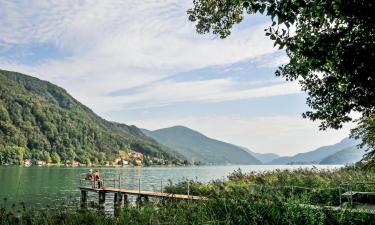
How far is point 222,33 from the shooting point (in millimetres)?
11789

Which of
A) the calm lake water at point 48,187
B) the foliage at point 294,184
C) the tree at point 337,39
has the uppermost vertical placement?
the tree at point 337,39

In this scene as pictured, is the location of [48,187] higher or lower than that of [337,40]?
lower

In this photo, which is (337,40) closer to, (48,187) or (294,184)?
(294,184)

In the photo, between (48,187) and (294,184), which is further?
(48,187)

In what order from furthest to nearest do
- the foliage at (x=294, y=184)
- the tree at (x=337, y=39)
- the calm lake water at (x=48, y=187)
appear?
1. the calm lake water at (x=48, y=187)
2. the foliage at (x=294, y=184)
3. the tree at (x=337, y=39)

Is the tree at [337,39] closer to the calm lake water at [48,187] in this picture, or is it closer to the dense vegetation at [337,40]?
the dense vegetation at [337,40]

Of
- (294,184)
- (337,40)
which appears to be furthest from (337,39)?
(294,184)

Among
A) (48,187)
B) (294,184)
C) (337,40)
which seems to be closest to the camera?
(337,40)

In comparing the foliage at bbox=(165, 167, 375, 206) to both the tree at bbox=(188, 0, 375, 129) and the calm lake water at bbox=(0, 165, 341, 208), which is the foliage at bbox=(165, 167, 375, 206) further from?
the tree at bbox=(188, 0, 375, 129)

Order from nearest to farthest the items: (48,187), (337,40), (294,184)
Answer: (337,40)
(294,184)
(48,187)

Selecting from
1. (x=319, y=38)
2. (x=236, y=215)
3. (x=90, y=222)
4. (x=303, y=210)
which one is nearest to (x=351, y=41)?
(x=319, y=38)

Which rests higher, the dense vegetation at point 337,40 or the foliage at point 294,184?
the dense vegetation at point 337,40

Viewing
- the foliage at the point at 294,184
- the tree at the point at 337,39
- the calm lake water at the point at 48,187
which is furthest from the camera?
the calm lake water at the point at 48,187

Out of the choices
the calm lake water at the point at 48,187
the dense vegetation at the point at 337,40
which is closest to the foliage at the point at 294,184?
the calm lake water at the point at 48,187
